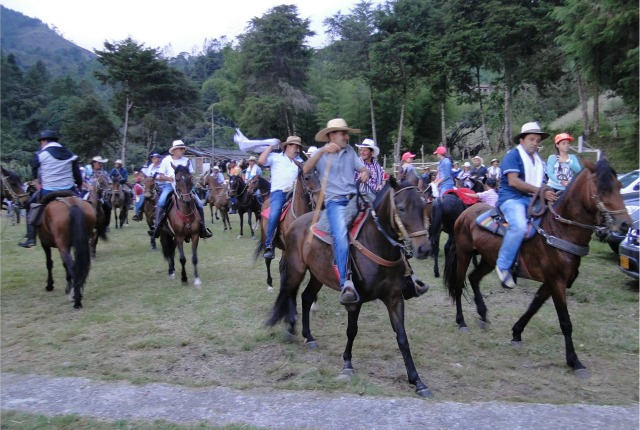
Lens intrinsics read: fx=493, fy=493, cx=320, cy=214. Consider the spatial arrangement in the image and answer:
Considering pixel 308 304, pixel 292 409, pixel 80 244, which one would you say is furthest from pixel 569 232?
→ pixel 80 244

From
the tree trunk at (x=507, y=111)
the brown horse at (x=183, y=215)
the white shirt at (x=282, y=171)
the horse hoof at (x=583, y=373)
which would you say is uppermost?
the tree trunk at (x=507, y=111)

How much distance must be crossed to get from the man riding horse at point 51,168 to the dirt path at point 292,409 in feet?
15.0

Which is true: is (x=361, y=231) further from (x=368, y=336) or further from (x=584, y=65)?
(x=584, y=65)

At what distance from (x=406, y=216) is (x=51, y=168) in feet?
22.5

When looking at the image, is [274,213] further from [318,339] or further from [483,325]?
[483,325]

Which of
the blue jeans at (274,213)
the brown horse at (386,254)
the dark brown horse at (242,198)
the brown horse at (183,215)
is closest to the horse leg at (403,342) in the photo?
the brown horse at (386,254)

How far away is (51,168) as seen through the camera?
8719 mm

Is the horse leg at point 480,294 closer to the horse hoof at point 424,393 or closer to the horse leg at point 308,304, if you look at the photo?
the horse leg at point 308,304

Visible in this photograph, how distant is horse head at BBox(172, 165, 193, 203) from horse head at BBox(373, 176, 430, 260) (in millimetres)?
5614

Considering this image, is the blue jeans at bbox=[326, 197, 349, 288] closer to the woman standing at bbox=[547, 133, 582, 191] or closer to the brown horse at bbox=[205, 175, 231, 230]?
the woman standing at bbox=[547, 133, 582, 191]

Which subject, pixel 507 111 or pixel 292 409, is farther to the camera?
pixel 507 111

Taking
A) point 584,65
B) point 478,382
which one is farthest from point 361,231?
point 584,65

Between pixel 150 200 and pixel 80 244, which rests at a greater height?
pixel 150 200

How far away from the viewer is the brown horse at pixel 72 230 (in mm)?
8242
